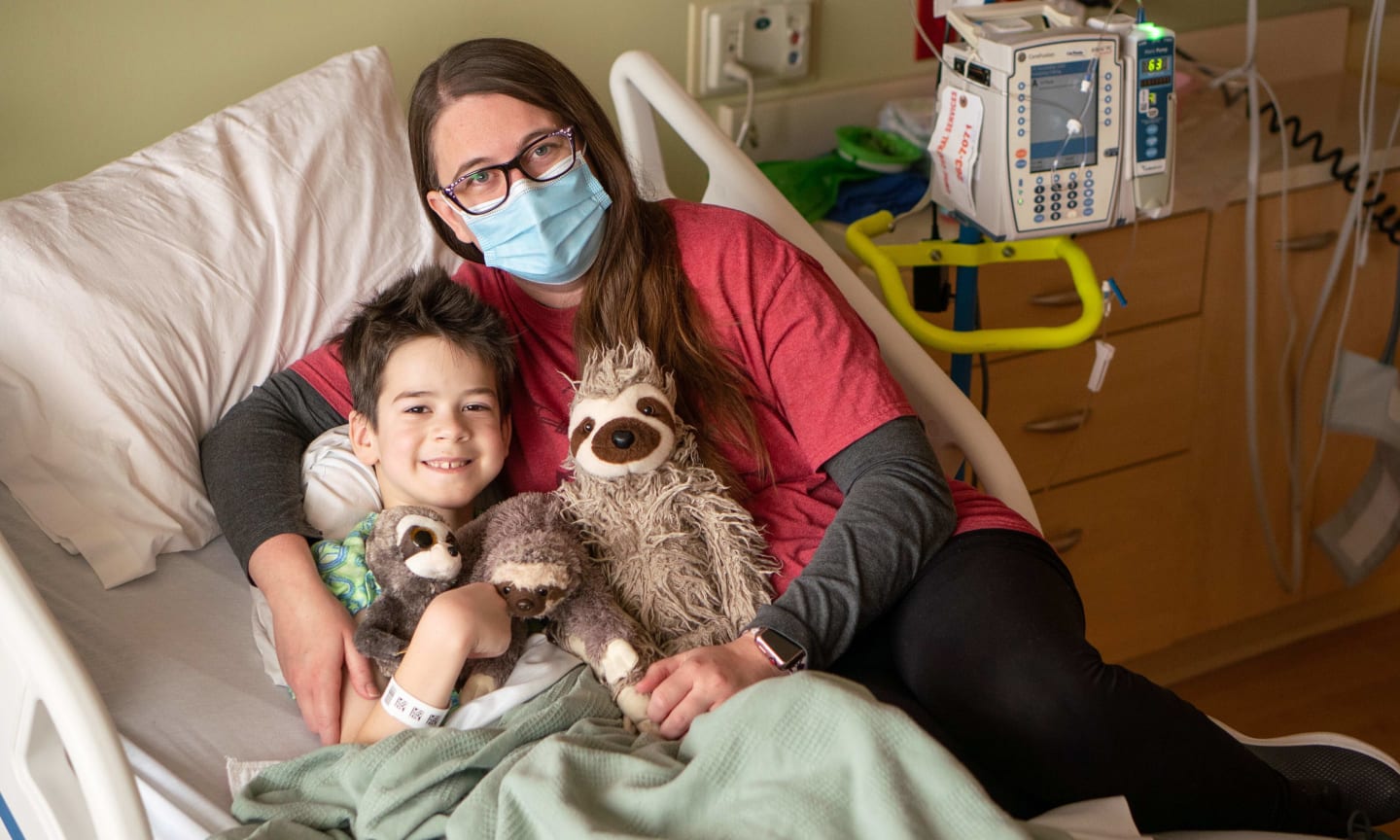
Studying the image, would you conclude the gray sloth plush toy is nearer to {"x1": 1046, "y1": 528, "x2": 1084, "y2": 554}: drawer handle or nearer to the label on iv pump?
the label on iv pump

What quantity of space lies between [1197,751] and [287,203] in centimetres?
118

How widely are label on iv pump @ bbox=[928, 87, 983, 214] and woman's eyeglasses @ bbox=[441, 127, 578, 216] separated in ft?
1.79

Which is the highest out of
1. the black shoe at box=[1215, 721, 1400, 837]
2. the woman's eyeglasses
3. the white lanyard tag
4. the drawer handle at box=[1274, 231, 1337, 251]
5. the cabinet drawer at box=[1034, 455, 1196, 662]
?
the woman's eyeglasses

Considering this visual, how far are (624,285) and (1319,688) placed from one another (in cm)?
171

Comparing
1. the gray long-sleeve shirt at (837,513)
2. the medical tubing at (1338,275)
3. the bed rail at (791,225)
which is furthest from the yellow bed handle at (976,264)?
the medical tubing at (1338,275)

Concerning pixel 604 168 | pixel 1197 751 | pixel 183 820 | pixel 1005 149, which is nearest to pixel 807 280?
pixel 604 168

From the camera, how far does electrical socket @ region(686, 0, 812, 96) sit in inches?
86.0

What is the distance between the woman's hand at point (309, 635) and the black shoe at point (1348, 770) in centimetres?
91

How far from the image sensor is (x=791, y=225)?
1729 mm

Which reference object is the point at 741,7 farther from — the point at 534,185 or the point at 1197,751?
the point at 1197,751

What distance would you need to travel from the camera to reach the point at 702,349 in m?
1.45

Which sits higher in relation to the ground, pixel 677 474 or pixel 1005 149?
pixel 1005 149

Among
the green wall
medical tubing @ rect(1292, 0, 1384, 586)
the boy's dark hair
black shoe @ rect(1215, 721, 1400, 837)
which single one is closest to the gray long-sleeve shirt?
the boy's dark hair

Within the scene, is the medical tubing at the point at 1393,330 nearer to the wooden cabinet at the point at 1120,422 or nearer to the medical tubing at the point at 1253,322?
the medical tubing at the point at 1253,322
